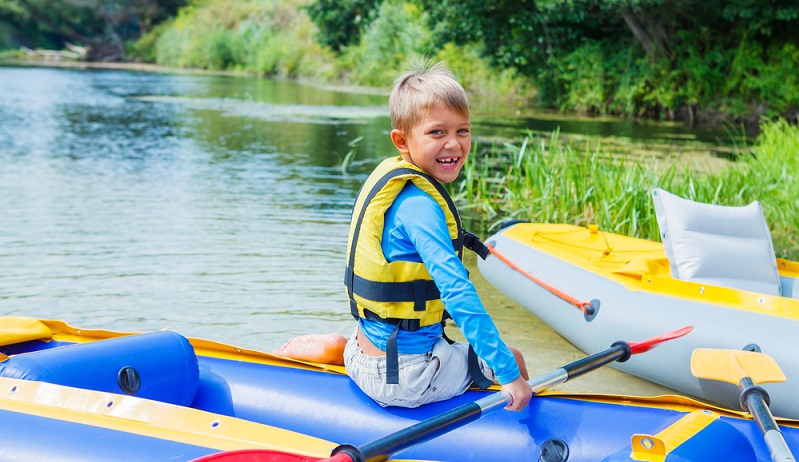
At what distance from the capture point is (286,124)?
12.5 m

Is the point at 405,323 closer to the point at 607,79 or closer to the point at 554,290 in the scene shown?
the point at 554,290

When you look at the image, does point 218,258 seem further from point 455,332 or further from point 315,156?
point 315,156

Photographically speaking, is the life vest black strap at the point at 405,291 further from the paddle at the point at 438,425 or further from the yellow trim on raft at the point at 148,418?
the yellow trim on raft at the point at 148,418

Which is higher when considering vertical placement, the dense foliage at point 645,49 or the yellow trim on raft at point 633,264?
the dense foliage at point 645,49

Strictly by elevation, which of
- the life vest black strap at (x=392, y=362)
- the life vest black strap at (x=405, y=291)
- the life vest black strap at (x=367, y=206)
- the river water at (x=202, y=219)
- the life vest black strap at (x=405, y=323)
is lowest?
the river water at (x=202, y=219)

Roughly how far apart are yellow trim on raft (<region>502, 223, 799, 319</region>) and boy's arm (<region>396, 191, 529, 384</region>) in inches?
58.5

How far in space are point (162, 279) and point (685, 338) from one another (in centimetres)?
297

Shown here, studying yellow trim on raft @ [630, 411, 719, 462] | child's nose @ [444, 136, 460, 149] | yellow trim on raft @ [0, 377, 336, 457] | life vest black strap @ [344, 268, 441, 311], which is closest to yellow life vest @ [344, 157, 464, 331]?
life vest black strap @ [344, 268, 441, 311]

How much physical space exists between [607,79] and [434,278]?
43.9ft

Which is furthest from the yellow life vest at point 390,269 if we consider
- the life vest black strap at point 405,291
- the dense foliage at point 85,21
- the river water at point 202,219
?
the dense foliage at point 85,21

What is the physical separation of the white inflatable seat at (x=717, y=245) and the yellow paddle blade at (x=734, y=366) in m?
0.80

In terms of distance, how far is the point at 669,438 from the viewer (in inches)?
75.1

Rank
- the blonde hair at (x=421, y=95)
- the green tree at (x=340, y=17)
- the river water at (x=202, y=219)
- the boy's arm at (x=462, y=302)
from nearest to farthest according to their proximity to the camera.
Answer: the boy's arm at (x=462, y=302), the blonde hair at (x=421, y=95), the river water at (x=202, y=219), the green tree at (x=340, y=17)

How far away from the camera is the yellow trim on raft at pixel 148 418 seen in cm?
183
